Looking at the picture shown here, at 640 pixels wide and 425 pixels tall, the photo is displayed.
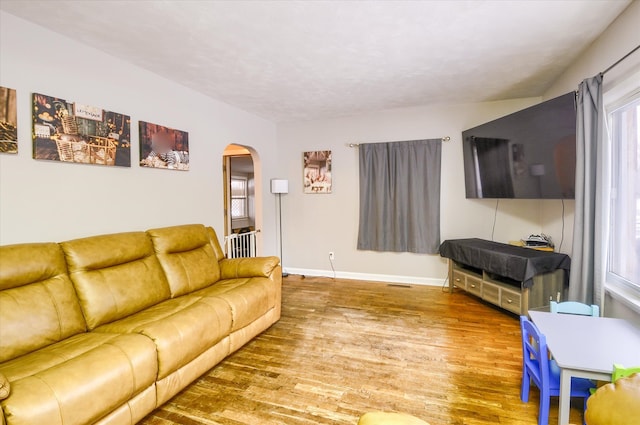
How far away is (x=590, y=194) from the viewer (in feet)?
7.64

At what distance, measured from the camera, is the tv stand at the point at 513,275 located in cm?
299

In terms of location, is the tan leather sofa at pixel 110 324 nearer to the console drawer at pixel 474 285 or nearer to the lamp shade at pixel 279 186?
the lamp shade at pixel 279 186

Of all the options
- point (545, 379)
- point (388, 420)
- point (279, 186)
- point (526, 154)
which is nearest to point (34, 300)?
point (388, 420)

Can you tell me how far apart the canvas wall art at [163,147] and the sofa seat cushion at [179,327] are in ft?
4.62

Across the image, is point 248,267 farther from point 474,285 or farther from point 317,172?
point 474,285

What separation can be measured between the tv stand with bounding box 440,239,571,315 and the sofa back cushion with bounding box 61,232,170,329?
3.30 metres

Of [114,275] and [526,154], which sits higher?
[526,154]

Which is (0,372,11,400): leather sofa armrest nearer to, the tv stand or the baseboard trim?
the tv stand

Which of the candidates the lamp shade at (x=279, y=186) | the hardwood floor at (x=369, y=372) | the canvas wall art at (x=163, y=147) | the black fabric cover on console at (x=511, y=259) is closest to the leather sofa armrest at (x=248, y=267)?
the hardwood floor at (x=369, y=372)

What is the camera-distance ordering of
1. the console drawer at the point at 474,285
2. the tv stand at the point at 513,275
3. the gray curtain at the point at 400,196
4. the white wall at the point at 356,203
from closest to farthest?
the tv stand at the point at 513,275, the console drawer at the point at 474,285, the white wall at the point at 356,203, the gray curtain at the point at 400,196

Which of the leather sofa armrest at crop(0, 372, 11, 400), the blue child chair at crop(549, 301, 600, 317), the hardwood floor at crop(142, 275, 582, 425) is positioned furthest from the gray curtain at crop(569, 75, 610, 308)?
the leather sofa armrest at crop(0, 372, 11, 400)

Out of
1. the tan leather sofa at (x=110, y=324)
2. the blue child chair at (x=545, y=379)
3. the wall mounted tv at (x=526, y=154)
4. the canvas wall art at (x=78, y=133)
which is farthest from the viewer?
the wall mounted tv at (x=526, y=154)

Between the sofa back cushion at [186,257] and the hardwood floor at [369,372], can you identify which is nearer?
the hardwood floor at [369,372]

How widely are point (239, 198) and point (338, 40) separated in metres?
5.53
